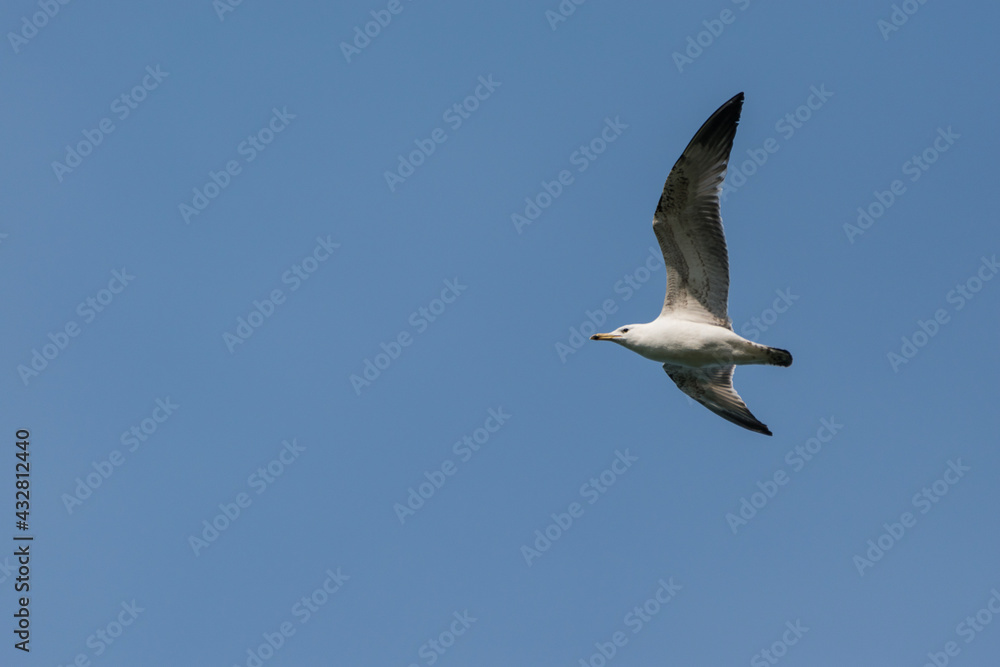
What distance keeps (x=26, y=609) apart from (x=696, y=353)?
12.0m

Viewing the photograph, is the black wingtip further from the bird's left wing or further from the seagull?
the bird's left wing

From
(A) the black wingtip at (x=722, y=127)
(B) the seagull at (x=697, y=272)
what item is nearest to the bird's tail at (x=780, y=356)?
(B) the seagull at (x=697, y=272)

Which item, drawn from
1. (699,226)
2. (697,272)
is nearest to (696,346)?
(697,272)

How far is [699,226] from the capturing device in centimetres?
1973

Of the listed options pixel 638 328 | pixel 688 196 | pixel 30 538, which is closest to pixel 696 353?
pixel 638 328

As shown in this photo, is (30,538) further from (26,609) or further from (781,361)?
(781,361)

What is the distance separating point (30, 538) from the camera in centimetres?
2220

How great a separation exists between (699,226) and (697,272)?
0.84 meters

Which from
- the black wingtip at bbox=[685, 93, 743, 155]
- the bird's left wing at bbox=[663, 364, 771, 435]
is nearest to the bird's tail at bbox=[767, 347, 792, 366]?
the bird's left wing at bbox=[663, 364, 771, 435]

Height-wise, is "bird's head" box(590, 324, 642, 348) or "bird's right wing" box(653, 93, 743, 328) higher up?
"bird's right wing" box(653, 93, 743, 328)

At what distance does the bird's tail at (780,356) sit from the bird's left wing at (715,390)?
1917mm

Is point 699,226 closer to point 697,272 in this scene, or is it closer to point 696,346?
point 697,272

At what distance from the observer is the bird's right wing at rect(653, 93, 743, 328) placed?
19.4 m

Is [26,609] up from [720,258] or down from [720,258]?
down
